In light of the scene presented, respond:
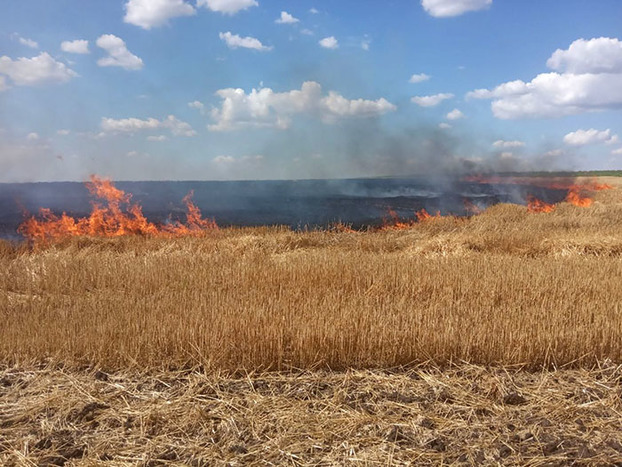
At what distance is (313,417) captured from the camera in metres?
4.16

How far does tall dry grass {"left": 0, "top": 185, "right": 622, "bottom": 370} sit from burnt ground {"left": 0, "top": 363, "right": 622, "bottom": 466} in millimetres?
271

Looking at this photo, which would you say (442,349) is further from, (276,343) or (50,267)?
(50,267)

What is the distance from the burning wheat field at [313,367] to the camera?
3859 millimetres

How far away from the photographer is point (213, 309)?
6.26 m

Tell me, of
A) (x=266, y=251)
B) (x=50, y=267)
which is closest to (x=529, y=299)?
(x=266, y=251)

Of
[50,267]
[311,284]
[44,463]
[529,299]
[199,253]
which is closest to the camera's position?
[44,463]

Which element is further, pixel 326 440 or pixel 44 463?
pixel 326 440

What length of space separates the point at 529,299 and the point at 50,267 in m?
8.31

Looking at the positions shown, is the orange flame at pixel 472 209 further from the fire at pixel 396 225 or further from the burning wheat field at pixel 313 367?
the burning wheat field at pixel 313 367

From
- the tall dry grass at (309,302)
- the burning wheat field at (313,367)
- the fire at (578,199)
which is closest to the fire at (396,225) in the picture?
the tall dry grass at (309,302)

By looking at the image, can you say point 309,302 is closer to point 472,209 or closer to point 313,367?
point 313,367

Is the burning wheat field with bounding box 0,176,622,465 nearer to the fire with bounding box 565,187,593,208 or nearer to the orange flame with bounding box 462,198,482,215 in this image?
the fire with bounding box 565,187,593,208

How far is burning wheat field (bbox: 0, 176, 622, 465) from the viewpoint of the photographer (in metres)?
3.86

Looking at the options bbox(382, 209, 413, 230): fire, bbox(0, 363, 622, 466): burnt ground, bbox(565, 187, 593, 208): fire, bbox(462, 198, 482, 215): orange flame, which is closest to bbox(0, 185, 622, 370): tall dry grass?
bbox(0, 363, 622, 466): burnt ground
